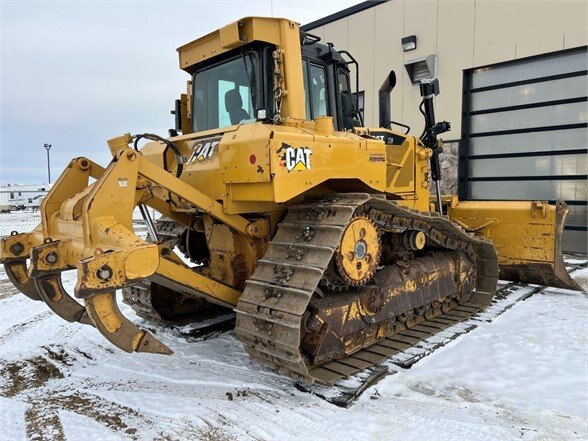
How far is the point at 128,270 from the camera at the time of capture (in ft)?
10.1

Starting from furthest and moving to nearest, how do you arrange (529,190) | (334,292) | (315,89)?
1. (529,190)
2. (315,89)
3. (334,292)

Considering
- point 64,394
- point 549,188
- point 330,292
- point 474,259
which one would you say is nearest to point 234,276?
point 330,292

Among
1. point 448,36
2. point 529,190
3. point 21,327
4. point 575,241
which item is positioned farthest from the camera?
point 448,36

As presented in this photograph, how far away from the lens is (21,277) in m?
4.14

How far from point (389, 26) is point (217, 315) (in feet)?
34.2

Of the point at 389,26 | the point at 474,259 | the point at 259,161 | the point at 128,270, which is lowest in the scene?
the point at 474,259

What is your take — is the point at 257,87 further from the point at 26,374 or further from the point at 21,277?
the point at 26,374

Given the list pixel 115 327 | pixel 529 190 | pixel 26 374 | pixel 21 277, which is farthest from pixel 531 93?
pixel 26 374

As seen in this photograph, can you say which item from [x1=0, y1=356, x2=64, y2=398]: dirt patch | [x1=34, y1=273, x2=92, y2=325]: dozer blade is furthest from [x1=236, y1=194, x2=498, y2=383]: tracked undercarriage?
[x1=0, y1=356, x2=64, y2=398]: dirt patch

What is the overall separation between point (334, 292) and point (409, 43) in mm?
10126

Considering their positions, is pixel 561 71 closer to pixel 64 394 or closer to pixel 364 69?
pixel 364 69

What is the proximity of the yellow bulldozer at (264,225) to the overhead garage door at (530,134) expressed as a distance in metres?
6.38

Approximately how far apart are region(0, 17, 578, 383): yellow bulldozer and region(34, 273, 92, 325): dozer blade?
1 cm

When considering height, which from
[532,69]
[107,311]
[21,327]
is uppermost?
[532,69]
